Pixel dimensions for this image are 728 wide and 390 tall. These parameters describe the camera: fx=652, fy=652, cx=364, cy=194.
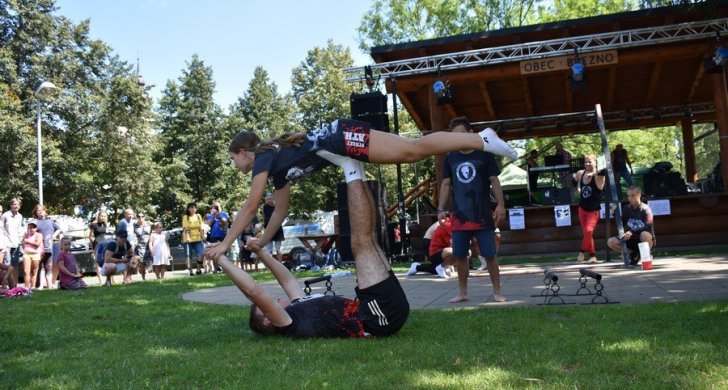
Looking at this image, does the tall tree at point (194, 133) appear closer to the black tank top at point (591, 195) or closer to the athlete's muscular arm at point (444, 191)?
the black tank top at point (591, 195)

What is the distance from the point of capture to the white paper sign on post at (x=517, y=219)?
51.6 feet

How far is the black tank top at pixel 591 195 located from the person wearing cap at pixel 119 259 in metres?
9.18

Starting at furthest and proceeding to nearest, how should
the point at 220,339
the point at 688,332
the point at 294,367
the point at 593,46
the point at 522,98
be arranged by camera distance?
the point at 522,98 → the point at 593,46 → the point at 220,339 → the point at 688,332 → the point at 294,367

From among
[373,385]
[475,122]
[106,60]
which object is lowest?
[373,385]

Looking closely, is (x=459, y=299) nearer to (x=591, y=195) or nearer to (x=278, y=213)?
(x=278, y=213)

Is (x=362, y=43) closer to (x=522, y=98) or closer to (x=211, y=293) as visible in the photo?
(x=522, y=98)

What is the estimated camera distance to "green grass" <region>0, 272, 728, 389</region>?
329cm

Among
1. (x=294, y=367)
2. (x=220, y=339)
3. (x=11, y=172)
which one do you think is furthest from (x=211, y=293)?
(x=11, y=172)

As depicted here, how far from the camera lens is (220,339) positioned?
196 inches

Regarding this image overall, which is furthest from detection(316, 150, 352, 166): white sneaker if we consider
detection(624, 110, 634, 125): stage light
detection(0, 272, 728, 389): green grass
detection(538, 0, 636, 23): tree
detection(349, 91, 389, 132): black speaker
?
detection(538, 0, 636, 23): tree

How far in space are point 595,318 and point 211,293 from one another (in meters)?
6.12

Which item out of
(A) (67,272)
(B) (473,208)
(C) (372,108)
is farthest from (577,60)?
(A) (67,272)

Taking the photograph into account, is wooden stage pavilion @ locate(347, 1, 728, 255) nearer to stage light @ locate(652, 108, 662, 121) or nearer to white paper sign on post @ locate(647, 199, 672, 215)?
white paper sign on post @ locate(647, 199, 672, 215)

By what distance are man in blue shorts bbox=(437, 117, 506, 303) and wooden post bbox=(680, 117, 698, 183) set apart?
17948 mm
